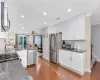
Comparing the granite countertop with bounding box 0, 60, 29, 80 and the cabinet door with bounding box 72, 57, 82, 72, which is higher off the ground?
the granite countertop with bounding box 0, 60, 29, 80

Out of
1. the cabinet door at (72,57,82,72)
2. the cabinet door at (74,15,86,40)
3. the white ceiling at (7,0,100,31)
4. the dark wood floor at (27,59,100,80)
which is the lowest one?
the dark wood floor at (27,59,100,80)

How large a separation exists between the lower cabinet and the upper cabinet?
0.75 meters

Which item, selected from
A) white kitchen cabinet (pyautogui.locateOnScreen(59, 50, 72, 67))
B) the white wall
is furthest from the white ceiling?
the white wall

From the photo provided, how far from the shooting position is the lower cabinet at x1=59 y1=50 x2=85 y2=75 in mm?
3355

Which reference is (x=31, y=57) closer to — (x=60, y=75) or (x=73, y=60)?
(x=60, y=75)

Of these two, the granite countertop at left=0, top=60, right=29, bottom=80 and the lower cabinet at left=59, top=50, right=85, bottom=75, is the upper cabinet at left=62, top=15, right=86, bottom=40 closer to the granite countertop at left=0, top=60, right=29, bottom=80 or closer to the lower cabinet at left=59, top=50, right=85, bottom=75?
the lower cabinet at left=59, top=50, right=85, bottom=75

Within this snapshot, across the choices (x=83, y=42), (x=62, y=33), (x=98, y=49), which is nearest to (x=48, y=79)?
(x=83, y=42)

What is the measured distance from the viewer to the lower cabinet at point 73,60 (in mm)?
3355

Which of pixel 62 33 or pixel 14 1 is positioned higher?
pixel 14 1

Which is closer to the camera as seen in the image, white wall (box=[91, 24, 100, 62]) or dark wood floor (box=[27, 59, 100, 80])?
dark wood floor (box=[27, 59, 100, 80])

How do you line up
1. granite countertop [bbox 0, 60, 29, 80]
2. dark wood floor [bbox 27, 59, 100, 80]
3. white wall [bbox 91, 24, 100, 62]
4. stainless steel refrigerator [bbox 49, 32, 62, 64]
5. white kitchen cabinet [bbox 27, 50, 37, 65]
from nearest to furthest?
granite countertop [bbox 0, 60, 29, 80]
dark wood floor [bbox 27, 59, 100, 80]
white kitchen cabinet [bbox 27, 50, 37, 65]
stainless steel refrigerator [bbox 49, 32, 62, 64]
white wall [bbox 91, 24, 100, 62]

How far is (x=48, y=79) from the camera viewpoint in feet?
9.73

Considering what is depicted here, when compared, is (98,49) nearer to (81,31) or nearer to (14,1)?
(81,31)

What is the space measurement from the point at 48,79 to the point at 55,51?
2.34m
